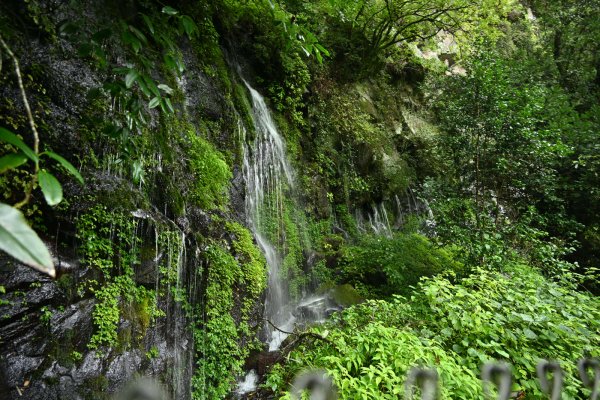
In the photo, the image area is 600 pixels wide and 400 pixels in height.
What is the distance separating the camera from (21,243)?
0.66 meters

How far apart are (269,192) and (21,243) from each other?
19.3 ft

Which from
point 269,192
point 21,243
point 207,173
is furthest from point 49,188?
point 269,192

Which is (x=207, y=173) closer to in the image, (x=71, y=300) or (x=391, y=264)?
(x=71, y=300)

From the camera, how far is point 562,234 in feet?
25.3

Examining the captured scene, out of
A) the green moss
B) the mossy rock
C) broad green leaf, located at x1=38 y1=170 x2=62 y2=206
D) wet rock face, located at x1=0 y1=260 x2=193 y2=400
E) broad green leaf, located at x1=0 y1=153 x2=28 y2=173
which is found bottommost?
the mossy rock

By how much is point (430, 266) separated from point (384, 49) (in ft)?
21.5

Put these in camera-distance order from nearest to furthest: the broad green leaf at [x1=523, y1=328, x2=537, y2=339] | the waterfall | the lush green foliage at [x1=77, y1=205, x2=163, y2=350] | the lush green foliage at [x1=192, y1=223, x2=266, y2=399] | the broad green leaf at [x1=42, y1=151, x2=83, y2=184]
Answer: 1. the broad green leaf at [x1=42, y1=151, x2=83, y2=184]
2. the broad green leaf at [x1=523, y1=328, x2=537, y2=339]
3. the lush green foliage at [x1=77, y1=205, x2=163, y2=350]
4. the lush green foliage at [x1=192, y1=223, x2=266, y2=399]
5. the waterfall

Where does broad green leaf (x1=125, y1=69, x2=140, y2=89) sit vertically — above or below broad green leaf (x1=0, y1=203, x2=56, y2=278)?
above

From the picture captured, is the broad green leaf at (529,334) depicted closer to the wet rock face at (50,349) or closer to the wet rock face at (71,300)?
the wet rock face at (71,300)

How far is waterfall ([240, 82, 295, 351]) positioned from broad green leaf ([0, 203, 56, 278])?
486 centimetres

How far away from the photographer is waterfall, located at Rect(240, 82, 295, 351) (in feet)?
19.1

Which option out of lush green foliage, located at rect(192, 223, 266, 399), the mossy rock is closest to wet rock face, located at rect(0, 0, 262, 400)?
lush green foliage, located at rect(192, 223, 266, 399)

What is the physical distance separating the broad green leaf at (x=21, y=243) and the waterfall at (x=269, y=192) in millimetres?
4861

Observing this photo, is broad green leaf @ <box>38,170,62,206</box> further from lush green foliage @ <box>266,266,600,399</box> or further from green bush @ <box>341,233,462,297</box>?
green bush @ <box>341,233,462,297</box>
